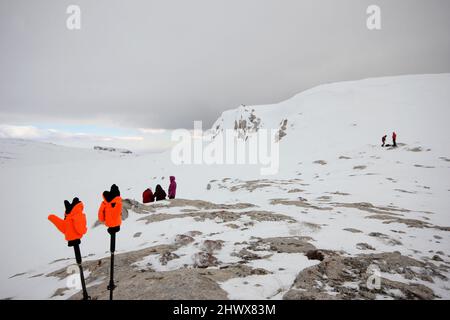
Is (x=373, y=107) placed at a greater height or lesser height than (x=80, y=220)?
greater

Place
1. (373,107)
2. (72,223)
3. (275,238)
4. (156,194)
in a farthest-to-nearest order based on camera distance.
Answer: (373,107), (156,194), (275,238), (72,223)

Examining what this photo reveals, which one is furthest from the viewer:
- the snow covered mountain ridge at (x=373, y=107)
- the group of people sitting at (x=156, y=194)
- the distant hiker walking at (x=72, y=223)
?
the snow covered mountain ridge at (x=373, y=107)

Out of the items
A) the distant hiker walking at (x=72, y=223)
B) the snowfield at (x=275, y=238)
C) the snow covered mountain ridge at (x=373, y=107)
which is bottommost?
the snowfield at (x=275, y=238)

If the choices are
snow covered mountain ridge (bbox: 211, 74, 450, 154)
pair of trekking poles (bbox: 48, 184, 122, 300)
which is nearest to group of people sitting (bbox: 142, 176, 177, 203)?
pair of trekking poles (bbox: 48, 184, 122, 300)

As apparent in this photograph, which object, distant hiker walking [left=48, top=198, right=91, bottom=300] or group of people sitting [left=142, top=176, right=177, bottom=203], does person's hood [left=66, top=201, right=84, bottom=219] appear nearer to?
distant hiker walking [left=48, top=198, right=91, bottom=300]

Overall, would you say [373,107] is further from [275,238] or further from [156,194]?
[275,238]

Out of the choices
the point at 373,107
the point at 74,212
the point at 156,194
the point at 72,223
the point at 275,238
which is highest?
the point at 373,107

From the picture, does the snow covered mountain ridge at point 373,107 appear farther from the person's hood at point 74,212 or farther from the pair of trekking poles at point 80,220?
the person's hood at point 74,212

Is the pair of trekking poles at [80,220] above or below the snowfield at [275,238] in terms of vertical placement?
above

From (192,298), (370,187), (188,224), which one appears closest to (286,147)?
(370,187)

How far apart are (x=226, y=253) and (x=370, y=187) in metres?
14.8

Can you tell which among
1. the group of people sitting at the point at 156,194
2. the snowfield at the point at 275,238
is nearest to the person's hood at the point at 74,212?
the snowfield at the point at 275,238

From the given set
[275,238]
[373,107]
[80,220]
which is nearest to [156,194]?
[275,238]

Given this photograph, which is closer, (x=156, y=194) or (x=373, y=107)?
(x=156, y=194)
